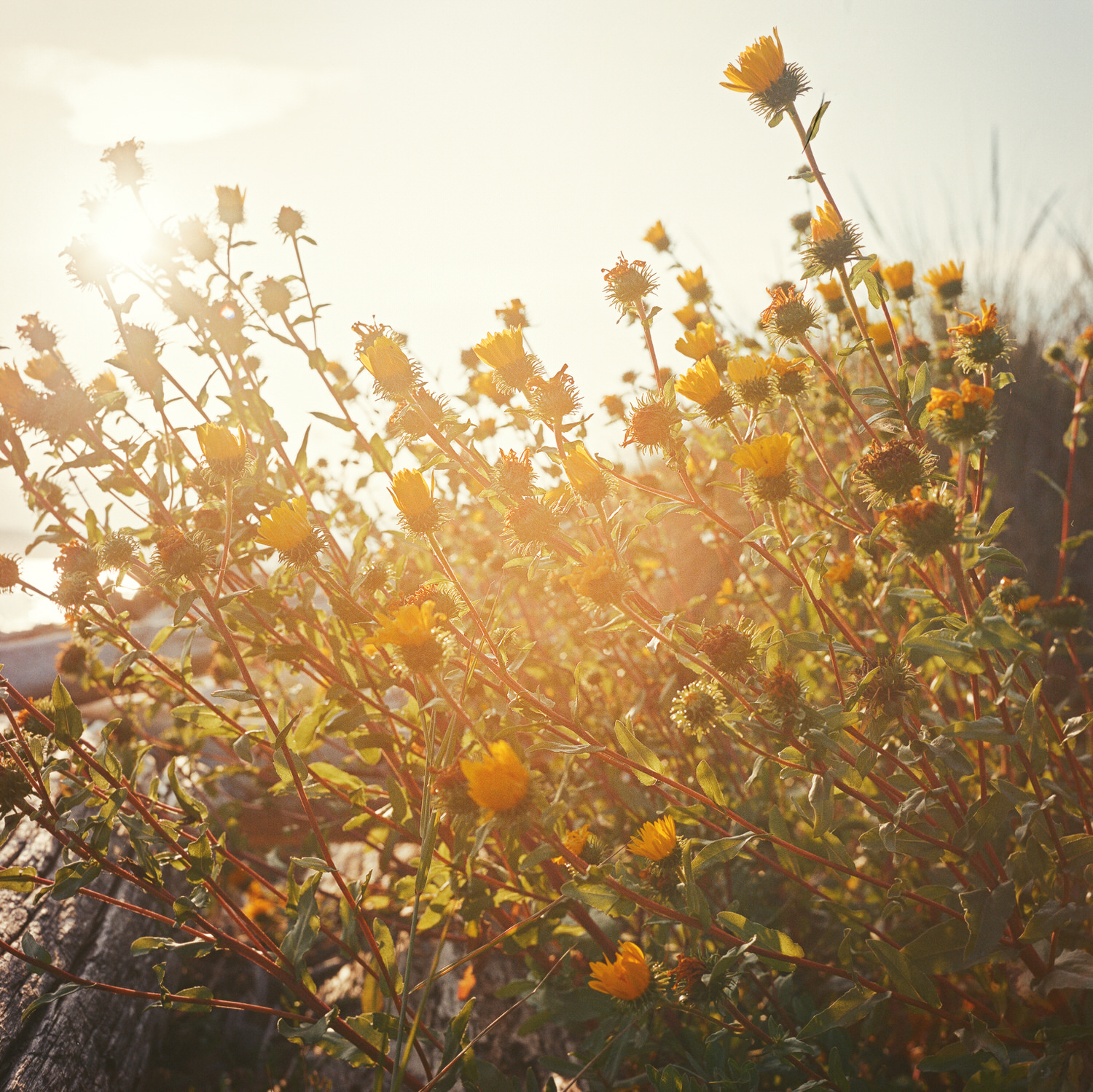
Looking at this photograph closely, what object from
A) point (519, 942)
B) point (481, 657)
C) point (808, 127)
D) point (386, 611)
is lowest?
point (519, 942)

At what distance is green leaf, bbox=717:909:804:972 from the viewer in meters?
1.55

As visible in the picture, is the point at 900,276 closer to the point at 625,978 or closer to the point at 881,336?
the point at 881,336

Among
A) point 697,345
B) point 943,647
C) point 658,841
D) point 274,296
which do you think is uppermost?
Result: point 274,296

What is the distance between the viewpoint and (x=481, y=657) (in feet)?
4.98

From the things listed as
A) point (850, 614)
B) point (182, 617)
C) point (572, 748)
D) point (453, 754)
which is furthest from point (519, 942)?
point (850, 614)

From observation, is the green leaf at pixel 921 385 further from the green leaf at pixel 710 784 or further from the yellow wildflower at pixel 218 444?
the yellow wildflower at pixel 218 444

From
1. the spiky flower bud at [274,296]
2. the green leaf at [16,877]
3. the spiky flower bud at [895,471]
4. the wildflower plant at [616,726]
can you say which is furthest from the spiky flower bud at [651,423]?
the green leaf at [16,877]

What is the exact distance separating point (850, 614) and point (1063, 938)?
123cm

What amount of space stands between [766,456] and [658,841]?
967mm

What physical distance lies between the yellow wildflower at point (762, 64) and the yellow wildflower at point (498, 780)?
5.90ft

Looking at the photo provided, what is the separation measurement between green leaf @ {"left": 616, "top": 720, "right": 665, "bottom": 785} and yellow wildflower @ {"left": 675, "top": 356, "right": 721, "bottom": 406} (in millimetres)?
847

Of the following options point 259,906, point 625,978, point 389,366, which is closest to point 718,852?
point 625,978

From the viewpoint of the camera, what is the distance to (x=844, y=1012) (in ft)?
4.90

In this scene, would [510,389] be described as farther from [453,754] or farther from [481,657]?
[453,754]
